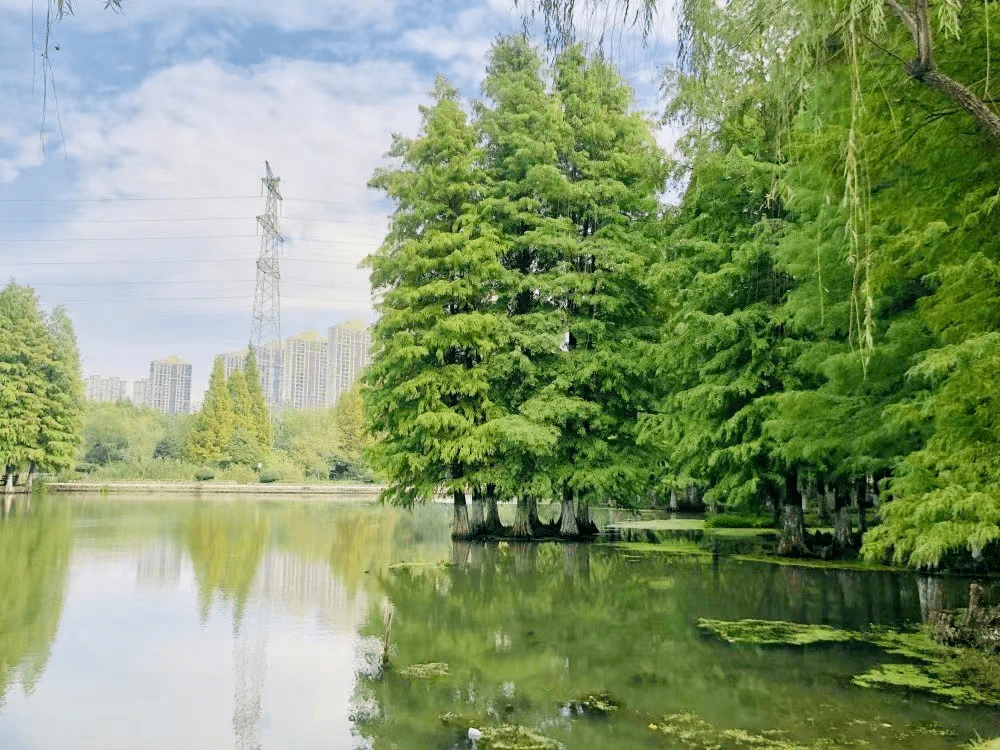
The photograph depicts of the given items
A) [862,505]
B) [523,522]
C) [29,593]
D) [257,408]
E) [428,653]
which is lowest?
[428,653]

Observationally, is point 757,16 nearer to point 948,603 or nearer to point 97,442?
point 948,603

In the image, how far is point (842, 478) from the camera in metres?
20.2

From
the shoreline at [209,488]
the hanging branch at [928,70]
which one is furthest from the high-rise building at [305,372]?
the hanging branch at [928,70]

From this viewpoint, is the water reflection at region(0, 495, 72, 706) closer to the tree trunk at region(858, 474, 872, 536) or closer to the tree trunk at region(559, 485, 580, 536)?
the tree trunk at region(559, 485, 580, 536)

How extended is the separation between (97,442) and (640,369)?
69.6 metres

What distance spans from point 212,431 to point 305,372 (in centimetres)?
11682

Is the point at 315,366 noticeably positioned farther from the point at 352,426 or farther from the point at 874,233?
the point at 874,233

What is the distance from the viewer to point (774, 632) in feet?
37.3

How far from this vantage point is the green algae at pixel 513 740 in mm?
6828

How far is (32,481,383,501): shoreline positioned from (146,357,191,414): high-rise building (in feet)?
464

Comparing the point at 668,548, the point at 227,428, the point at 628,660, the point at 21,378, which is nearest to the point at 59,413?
the point at 21,378

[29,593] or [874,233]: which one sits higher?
[874,233]

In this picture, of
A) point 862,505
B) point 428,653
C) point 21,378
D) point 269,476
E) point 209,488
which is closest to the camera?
point 428,653

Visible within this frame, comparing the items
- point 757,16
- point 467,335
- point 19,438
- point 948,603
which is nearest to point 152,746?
point 757,16
